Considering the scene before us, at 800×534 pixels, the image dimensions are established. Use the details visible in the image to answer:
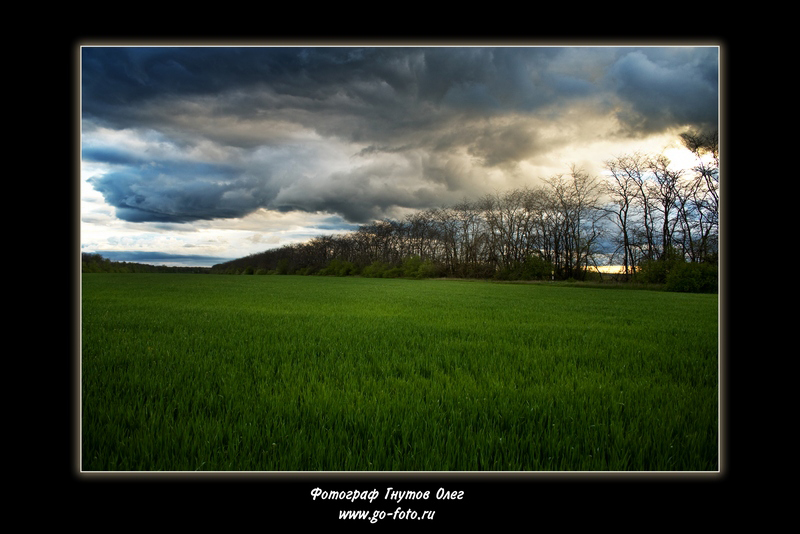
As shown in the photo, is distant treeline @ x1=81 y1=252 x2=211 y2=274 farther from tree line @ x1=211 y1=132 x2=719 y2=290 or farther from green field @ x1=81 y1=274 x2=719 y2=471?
tree line @ x1=211 y1=132 x2=719 y2=290

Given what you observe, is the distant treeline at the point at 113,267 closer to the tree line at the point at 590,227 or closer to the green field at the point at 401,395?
the green field at the point at 401,395

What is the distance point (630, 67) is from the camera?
10.2 feet

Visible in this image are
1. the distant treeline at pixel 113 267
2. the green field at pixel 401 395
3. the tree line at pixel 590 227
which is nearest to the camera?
the green field at pixel 401 395

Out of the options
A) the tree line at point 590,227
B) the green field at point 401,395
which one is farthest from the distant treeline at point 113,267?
the tree line at point 590,227

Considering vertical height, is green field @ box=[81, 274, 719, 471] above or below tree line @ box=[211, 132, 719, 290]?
below

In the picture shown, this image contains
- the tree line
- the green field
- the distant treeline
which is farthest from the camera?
the tree line

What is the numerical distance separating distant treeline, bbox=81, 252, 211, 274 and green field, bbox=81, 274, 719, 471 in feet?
0.40

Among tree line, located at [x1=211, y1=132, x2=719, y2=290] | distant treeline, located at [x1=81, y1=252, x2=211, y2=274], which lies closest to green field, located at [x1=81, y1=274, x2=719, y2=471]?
distant treeline, located at [x1=81, y1=252, x2=211, y2=274]

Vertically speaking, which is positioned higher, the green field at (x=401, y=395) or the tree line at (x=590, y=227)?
the tree line at (x=590, y=227)

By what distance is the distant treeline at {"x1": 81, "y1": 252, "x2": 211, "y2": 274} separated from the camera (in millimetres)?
3164

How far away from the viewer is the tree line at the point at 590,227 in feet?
11.9

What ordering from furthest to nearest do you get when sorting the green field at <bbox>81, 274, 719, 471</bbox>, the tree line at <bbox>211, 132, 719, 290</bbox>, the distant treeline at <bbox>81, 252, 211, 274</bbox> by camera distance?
1. the tree line at <bbox>211, 132, 719, 290</bbox>
2. the distant treeline at <bbox>81, 252, 211, 274</bbox>
3. the green field at <bbox>81, 274, 719, 471</bbox>

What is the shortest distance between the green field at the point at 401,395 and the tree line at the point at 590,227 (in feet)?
2.06
